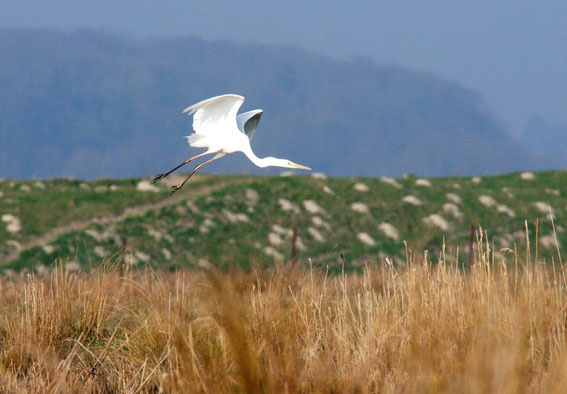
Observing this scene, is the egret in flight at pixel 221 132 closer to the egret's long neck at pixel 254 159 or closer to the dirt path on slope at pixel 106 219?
the egret's long neck at pixel 254 159

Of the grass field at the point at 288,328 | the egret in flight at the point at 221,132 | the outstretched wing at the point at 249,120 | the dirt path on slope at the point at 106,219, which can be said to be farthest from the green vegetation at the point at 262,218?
the egret in flight at the point at 221,132

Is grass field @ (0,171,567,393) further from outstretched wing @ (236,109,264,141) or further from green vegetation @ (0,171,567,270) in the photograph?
green vegetation @ (0,171,567,270)

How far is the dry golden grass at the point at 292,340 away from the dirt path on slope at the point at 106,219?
62.7ft

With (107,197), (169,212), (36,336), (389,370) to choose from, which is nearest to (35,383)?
(36,336)

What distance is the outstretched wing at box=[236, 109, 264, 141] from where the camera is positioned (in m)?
7.32

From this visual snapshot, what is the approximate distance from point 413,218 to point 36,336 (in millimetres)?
28163

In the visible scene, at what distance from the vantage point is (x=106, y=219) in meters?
29.3

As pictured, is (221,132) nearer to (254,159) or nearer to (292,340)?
(254,159)

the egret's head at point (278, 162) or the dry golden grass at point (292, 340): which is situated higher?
the egret's head at point (278, 162)

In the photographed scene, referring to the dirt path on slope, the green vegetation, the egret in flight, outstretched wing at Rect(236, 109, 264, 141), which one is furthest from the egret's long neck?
the dirt path on slope

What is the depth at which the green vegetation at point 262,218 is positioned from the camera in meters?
26.9

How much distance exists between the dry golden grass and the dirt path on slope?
19.1 m

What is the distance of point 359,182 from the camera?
1443 inches

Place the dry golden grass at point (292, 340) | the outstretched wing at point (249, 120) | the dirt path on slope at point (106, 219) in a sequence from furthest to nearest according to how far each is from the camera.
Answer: the dirt path on slope at point (106, 219), the outstretched wing at point (249, 120), the dry golden grass at point (292, 340)
